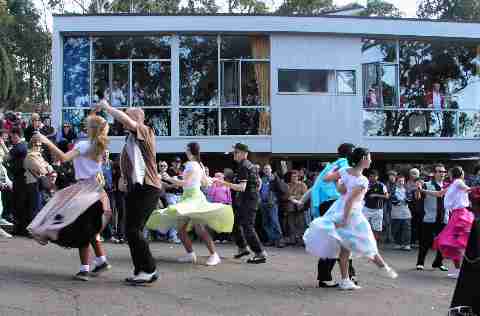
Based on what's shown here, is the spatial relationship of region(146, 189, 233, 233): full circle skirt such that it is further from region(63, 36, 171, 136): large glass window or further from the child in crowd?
region(63, 36, 171, 136): large glass window

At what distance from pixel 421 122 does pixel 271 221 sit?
9959 millimetres

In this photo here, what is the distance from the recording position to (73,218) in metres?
8.51

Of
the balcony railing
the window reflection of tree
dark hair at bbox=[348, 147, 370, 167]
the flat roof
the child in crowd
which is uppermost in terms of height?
the flat roof

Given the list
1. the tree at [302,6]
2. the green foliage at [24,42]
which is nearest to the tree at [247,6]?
the tree at [302,6]

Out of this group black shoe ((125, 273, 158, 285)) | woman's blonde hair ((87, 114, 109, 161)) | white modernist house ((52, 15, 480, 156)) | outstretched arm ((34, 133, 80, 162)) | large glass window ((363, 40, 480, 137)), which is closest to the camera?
outstretched arm ((34, 133, 80, 162))

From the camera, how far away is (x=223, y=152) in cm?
2175

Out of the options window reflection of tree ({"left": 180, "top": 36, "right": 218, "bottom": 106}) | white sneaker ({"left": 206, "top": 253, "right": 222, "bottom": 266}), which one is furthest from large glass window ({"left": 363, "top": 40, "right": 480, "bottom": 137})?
white sneaker ({"left": 206, "top": 253, "right": 222, "bottom": 266})

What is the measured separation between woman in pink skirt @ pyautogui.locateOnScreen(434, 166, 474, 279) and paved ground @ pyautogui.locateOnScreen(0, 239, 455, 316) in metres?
0.48

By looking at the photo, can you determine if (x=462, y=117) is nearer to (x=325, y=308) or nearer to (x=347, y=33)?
(x=347, y=33)

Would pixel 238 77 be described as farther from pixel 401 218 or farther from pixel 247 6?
pixel 247 6

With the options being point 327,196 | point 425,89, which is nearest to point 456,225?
point 327,196

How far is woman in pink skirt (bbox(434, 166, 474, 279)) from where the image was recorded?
36.1 ft

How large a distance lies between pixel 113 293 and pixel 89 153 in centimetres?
183

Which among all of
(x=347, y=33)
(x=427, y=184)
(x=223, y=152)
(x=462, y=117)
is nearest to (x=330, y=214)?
(x=427, y=184)
